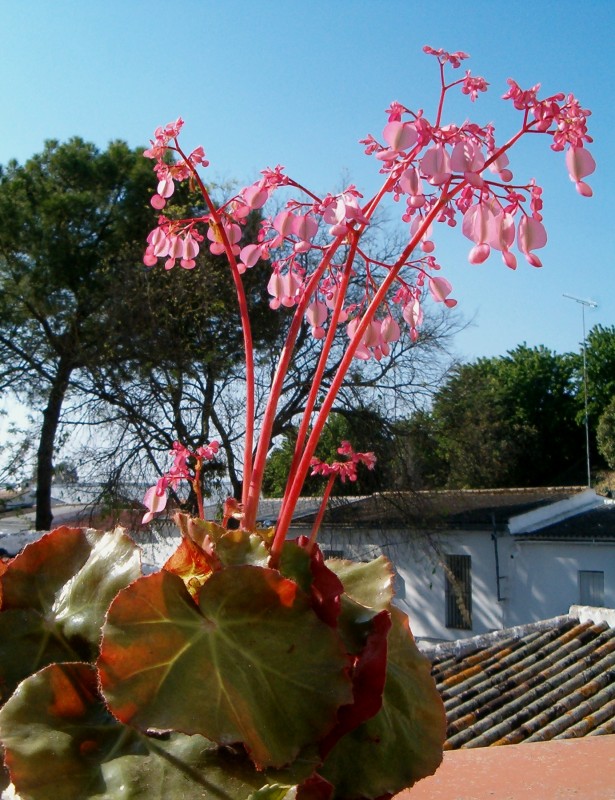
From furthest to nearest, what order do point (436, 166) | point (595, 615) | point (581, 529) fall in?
point (581, 529) → point (595, 615) → point (436, 166)

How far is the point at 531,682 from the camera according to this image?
6.33 m

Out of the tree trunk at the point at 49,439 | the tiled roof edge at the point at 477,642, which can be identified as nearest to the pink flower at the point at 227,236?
the tiled roof edge at the point at 477,642

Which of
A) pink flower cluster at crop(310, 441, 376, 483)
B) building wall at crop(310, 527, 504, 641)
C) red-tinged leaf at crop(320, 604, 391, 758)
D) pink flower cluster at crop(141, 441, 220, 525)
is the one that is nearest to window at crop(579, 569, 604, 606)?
building wall at crop(310, 527, 504, 641)

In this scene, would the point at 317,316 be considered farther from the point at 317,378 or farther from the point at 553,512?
the point at 553,512

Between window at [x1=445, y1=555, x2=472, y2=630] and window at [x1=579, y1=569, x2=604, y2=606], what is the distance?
1.89 meters

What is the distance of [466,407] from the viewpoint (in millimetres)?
11320

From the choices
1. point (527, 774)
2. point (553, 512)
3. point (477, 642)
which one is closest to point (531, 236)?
point (527, 774)

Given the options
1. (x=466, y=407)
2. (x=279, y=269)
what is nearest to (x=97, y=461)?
(x=466, y=407)

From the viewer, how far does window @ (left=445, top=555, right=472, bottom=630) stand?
14234 mm


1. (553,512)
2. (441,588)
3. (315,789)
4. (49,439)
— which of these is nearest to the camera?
(315,789)

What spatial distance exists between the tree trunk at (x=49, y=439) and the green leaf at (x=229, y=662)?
10007mm

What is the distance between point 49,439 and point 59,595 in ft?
33.0

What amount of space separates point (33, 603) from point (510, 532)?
1412cm

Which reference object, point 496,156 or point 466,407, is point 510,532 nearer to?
point 466,407
